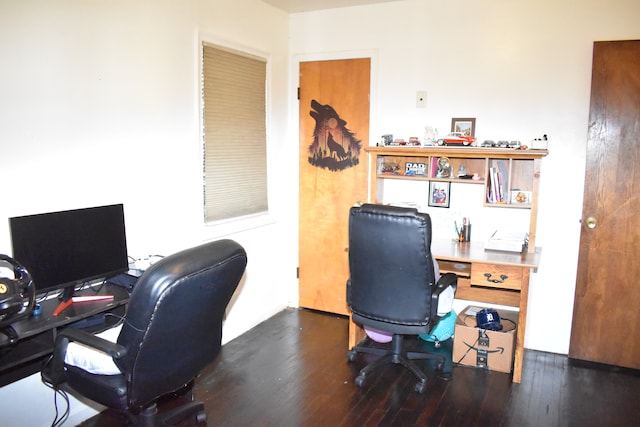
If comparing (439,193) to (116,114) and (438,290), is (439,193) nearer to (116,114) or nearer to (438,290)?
(438,290)

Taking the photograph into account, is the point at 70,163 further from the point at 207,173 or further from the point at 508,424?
the point at 508,424

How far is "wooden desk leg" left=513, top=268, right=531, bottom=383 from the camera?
3238 millimetres

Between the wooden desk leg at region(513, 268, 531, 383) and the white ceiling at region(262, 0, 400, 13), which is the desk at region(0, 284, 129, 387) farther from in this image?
the white ceiling at region(262, 0, 400, 13)

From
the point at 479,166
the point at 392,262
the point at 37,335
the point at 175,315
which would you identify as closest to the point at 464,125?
the point at 479,166

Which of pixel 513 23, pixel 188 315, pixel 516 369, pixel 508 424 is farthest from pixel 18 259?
pixel 513 23

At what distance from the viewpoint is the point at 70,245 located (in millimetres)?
2535

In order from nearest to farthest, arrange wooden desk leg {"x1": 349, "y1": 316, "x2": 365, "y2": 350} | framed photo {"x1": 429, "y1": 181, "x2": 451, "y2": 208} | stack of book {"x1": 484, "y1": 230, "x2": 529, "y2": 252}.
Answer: stack of book {"x1": 484, "y1": 230, "x2": 529, "y2": 252} < wooden desk leg {"x1": 349, "y1": 316, "x2": 365, "y2": 350} < framed photo {"x1": 429, "y1": 181, "x2": 451, "y2": 208}

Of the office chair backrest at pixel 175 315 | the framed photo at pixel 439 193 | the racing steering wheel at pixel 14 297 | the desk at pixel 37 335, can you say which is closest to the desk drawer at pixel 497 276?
the framed photo at pixel 439 193

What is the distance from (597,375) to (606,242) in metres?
0.87

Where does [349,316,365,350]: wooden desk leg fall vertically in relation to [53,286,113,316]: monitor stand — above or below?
below

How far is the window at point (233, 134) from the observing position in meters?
3.58

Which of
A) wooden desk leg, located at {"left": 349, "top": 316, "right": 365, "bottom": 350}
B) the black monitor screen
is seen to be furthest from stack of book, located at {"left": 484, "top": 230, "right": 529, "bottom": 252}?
the black monitor screen

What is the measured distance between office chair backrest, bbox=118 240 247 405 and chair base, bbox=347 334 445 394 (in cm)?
120

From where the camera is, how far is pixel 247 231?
4.02m
